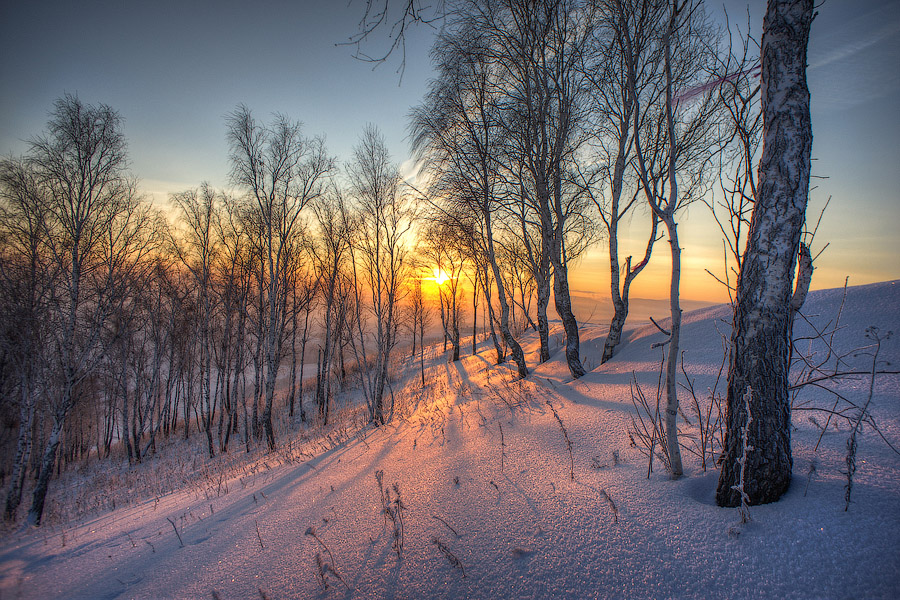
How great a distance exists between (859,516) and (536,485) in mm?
1629

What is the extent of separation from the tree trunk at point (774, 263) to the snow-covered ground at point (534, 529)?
8.8 inches

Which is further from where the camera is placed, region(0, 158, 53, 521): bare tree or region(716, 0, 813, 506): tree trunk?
region(0, 158, 53, 521): bare tree

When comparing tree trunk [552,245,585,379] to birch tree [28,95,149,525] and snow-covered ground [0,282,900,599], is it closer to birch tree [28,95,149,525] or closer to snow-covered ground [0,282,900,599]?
snow-covered ground [0,282,900,599]

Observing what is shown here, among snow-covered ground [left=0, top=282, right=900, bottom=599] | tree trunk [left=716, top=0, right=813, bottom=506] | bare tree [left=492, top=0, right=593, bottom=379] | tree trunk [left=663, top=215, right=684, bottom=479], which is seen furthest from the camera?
bare tree [left=492, top=0, right=593, bottom=379]

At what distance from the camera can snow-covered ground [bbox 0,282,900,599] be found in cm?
138

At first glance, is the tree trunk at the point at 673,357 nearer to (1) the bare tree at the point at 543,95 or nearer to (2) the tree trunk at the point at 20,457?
(1) the bare tree at the point at 543,95

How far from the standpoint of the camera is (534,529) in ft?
6.16

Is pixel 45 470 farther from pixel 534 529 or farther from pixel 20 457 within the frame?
pixel 534 529

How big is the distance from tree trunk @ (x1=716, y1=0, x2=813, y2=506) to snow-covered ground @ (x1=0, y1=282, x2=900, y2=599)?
0.74 ft

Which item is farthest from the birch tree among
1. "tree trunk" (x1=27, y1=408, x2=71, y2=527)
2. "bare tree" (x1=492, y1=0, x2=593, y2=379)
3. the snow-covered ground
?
"bare tree" (x1=492, y1=0, x2=593, y2=379)

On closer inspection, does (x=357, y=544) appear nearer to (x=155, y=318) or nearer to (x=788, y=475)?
(x=788, y=475)

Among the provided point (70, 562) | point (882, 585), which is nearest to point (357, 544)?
point (882, 585)

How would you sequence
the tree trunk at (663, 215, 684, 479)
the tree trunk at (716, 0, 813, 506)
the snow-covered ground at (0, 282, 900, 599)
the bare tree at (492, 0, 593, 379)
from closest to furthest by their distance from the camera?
the snow-covered ground at (0, 282, 900, 599), the tree trunk at (716, 0, 813, 506), the tree trunk at (663, 215, 684, 479), the bare tree at (492, 0, 593, 379)

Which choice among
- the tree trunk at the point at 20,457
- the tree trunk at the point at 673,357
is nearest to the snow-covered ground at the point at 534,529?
the tree trunk at the point at 673,357
